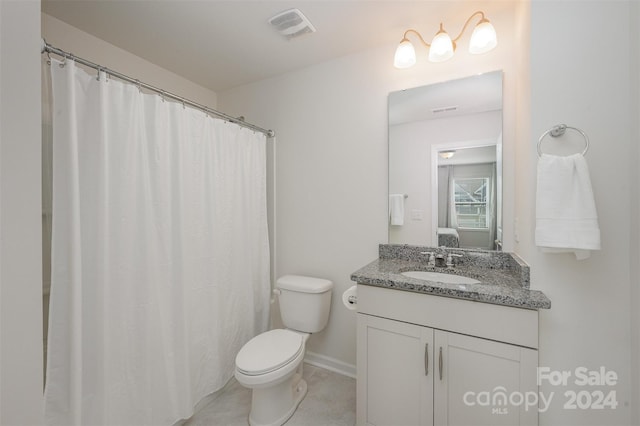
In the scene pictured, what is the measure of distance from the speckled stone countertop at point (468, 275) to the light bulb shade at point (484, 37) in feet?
3.87

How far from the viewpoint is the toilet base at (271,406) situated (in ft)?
5.04

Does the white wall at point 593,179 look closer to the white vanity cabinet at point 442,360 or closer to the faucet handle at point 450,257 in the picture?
the white vanity cabinet at point 442,360

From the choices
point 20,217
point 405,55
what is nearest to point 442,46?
point 405,55

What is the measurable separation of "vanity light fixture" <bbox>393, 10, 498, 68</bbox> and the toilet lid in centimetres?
188

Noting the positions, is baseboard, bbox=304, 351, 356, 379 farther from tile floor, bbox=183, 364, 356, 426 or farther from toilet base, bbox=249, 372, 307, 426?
toilet base, bbox=249, 372, 307, 426

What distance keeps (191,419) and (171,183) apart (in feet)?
4.75

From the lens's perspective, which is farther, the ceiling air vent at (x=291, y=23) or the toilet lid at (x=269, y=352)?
the ceiling air vent at (x=291, y=23)

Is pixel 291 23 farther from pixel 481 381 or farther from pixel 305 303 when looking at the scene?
pixel 481 381

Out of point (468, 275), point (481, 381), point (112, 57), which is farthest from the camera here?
point (112, 57)

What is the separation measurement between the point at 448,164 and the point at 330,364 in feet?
5.80

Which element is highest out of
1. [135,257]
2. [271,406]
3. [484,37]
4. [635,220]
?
[484,37]

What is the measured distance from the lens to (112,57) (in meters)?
1.86

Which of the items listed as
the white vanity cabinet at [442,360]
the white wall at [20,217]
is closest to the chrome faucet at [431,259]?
the white vanity cabinet at [442,360]

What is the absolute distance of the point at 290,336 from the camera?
1.73 meters
